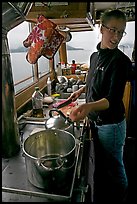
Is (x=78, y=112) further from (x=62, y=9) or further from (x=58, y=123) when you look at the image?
(x=62, y=9)

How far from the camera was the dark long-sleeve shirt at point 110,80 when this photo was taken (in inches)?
44.8

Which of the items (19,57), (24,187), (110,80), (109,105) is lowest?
(24,187)

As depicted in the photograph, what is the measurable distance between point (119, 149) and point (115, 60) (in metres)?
0.70

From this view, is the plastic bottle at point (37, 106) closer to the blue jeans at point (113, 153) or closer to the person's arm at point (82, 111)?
the blue jeans at point (113, 153)

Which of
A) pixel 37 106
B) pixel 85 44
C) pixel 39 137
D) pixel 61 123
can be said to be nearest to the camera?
pixel 39 137

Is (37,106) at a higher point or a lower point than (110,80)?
lower

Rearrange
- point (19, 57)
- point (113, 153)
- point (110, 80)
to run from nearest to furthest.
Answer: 1. point (110, 80)
2. point (113, 153)
3. point (19, 57)

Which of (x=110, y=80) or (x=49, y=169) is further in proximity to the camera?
(x=110, y=80)

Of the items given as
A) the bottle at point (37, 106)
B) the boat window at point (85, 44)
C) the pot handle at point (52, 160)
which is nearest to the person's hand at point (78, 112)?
the pot handle at point (52, 160)

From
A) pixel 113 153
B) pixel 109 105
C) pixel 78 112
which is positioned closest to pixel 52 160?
pixel 78 112

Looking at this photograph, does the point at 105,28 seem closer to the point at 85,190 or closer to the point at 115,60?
the point at 115,60

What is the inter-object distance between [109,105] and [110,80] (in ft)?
0.64

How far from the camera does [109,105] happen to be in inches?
44.1

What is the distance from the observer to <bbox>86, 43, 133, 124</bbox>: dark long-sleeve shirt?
44.8 inches
